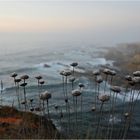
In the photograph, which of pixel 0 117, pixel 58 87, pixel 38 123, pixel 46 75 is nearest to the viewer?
pixel 38 123

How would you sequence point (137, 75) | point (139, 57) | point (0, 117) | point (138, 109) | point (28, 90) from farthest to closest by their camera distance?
point (139, 57)
point (28, 90)
point (138, 109)
point (0, 117)
point (137, 75)

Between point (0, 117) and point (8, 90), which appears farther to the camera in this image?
point (8, 90)

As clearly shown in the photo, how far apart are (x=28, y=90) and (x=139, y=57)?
87.9ft

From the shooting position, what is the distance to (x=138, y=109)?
796 inches

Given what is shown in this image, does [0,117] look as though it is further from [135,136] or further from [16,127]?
[135,136]

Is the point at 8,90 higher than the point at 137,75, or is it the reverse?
the point at 137,75

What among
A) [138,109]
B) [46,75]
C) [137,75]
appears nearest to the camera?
[137,75]

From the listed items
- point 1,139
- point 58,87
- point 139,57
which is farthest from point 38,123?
point 139,57

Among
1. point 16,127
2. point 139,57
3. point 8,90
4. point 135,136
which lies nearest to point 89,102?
point 8,90

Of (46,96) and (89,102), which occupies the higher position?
(46,96)

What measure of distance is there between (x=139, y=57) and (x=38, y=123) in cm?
3848

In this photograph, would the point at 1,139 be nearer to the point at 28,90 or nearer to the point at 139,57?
the point at 28,90

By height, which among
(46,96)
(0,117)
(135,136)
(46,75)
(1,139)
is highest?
(46,96)

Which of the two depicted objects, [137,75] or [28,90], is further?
[28,90]
